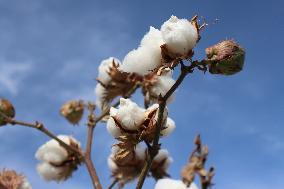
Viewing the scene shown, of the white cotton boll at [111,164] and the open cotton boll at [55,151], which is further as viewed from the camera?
the white cotton boll at [111,164]

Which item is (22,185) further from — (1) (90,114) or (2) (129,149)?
(1) (90,114)

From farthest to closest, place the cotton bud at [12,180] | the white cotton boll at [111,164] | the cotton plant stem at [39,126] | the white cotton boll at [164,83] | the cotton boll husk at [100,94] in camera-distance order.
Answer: the white cotton boll at [111,164]
the cotton boll husk at [100,94]
the cotton plant stem at [39,126]
the cotton bud at [12,180]
the white cotton boll at [164,83]

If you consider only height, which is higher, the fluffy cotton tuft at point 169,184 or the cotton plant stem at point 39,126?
the cotton plant stem at point 39,126

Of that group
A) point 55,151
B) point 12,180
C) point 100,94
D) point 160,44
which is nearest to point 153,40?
point 160,44

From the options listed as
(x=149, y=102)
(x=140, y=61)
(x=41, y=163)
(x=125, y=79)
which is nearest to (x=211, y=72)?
(x=140, y=61)

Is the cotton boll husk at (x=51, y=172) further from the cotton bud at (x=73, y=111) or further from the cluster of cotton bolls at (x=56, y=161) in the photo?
the cotton bud at (x=73, y=111)

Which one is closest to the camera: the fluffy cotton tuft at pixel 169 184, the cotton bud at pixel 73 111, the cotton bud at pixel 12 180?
the cotton bud at pixel 12 180

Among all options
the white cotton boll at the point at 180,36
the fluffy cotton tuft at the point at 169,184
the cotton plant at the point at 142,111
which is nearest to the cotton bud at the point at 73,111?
the cotton plant at the point at 142,111
